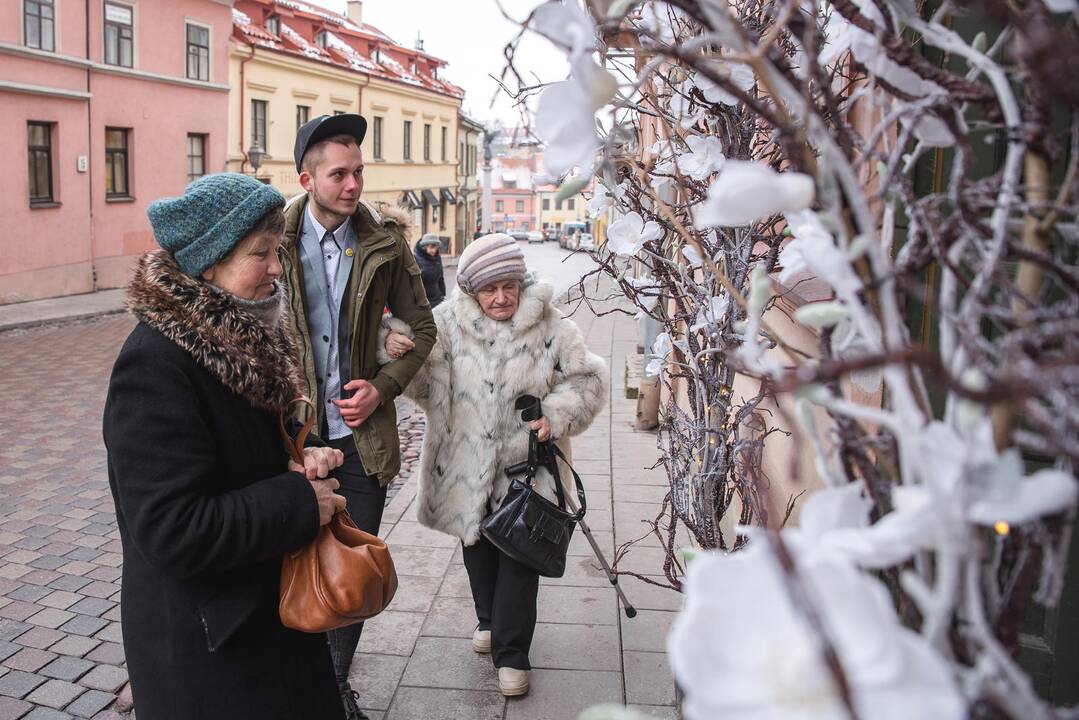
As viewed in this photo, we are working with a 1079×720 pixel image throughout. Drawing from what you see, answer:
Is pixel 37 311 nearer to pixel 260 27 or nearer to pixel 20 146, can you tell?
pixel 20 146

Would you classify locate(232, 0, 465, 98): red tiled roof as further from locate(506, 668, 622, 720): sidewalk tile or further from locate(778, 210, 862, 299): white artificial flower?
locate(778, 210, 862, 299): white artificial flower

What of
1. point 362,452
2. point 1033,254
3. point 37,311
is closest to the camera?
point 1033,254

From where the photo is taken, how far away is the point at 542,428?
12.4 ft

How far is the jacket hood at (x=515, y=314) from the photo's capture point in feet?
12.5

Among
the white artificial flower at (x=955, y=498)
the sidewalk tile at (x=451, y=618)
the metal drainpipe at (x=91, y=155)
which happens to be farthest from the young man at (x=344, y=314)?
the metal drainpipe at (x=91, y=155)

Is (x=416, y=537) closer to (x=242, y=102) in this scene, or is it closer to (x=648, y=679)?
(x=648, y=679)

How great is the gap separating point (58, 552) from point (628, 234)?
4.20m

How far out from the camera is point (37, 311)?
52.4 feet

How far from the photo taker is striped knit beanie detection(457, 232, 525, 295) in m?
3.76

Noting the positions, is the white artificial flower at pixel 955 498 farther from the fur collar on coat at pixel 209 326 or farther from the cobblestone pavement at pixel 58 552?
the cobblestone pavement at pixel 58 552

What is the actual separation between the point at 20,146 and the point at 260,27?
11.6 metres

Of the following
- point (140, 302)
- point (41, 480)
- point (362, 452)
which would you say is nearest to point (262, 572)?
point (140, 302)

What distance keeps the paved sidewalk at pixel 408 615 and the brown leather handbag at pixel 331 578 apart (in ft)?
2.53

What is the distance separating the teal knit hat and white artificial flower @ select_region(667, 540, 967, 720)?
6.08 feet
